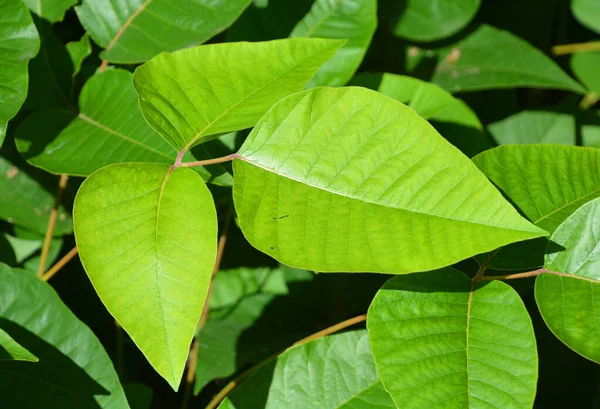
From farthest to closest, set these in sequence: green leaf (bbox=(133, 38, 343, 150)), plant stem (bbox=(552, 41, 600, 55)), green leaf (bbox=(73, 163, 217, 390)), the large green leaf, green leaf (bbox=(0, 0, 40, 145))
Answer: plant stem (bbox=(552, 41, 600, 55))
the large green leaf
green leaf (bbox=(0, 0, 40, 145))
green leaf (bbox=(133, 38, 343, 150))
green leaf (bbox=(73, 163, 217, 390))

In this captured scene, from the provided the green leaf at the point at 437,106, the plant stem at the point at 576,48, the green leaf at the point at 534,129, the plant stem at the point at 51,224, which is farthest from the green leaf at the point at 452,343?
the plant stem at the point at 576,48

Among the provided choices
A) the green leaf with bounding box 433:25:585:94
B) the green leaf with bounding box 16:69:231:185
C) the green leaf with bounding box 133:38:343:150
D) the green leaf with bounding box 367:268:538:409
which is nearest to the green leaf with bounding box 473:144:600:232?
the green leaf with bounding box 367:268:538:409

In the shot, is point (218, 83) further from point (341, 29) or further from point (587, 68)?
point (587, 68)

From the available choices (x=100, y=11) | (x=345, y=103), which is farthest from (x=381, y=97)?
(x=100, y=11)

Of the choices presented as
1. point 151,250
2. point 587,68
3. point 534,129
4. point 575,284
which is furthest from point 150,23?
point 587,68

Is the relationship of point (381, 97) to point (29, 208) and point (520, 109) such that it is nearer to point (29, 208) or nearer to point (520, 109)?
point (29, 208)

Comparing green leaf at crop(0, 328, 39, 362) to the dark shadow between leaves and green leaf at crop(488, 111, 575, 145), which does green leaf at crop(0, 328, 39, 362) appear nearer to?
the dark shadow between leaves
